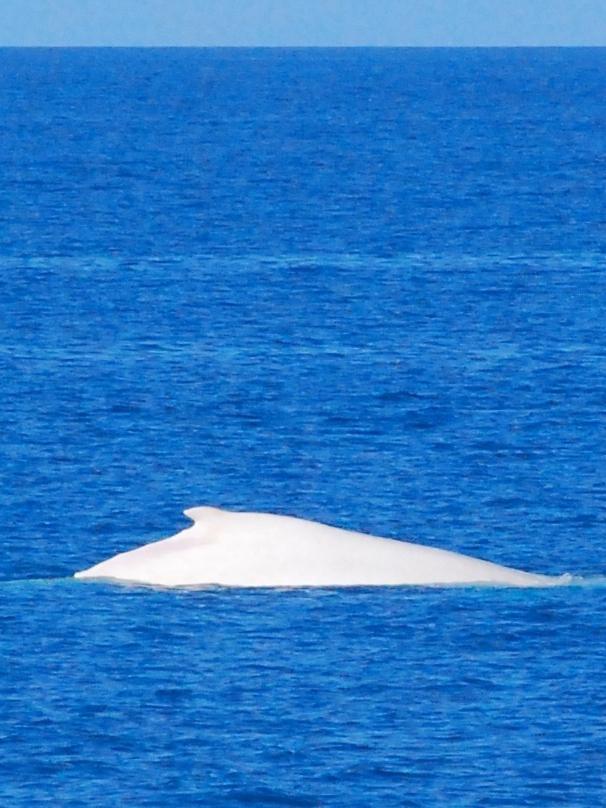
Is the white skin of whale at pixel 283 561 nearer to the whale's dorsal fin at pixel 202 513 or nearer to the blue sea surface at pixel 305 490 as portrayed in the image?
the whale's dorsal fin at pixel 202 513

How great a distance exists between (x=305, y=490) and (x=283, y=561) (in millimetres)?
8794

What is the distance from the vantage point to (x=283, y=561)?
37781 millimetres

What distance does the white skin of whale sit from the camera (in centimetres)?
3759

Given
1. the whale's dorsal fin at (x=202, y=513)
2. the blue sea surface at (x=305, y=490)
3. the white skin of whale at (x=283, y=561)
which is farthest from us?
the whale's dorsal fin at (x=202, y=513)

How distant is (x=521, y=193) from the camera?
120188 mm

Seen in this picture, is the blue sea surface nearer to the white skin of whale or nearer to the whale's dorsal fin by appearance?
the white skin of whale

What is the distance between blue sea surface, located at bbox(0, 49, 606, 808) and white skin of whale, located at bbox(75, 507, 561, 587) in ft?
1.77

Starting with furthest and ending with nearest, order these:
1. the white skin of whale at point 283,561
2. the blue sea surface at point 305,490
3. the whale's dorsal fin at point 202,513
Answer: the whale's dorsal fin at point 202,513
the white skin of whale at point 283,561
the blue sea surface at point 305,490

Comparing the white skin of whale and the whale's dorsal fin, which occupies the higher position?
the whale's dorsal fin

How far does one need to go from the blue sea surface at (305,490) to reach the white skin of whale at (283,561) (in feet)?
1.77

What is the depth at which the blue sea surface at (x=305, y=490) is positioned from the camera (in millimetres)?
30094

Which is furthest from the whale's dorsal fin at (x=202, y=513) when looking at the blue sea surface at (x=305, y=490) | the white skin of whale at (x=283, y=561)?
the blue sea surface at (x=305, y=490)

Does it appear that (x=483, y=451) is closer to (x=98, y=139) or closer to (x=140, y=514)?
(x=140, y=514)

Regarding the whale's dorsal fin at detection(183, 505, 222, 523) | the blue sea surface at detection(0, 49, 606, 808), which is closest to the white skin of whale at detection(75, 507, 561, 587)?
the whale's dorsal fin at detection(183, 505, 222, 523)
